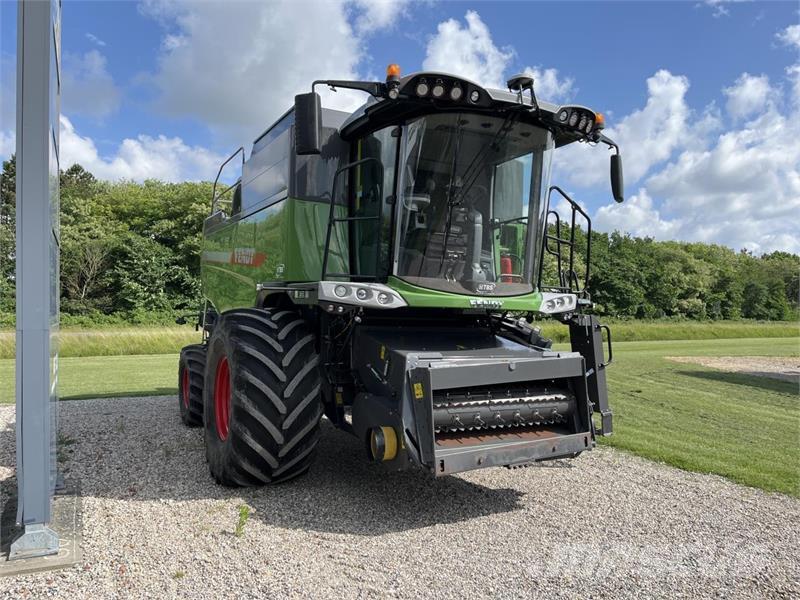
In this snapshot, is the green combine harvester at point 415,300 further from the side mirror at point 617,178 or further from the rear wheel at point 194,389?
the rear wheel at point 194,389

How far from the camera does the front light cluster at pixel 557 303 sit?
4980mm

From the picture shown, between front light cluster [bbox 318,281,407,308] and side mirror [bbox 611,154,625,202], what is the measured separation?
2404mm

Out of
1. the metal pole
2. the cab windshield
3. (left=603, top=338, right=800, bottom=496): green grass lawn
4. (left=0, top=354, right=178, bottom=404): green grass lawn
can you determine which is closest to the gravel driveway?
the metal pole

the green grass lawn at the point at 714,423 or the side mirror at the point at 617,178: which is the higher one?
the side mirror at the point at 617,178

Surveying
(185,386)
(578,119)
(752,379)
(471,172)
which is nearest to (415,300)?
(471,172)

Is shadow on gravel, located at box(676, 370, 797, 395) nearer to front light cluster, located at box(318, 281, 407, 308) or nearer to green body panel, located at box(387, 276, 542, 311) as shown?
green body panel, located at box(387, 276, 542, 311)

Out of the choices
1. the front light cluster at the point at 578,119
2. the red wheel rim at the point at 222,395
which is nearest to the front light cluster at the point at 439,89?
the front light cluster at the point at 578,119

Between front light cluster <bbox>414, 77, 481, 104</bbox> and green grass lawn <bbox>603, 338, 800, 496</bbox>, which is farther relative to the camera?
green grass lawn <bbox>603, 338, 800, 496</bbox>

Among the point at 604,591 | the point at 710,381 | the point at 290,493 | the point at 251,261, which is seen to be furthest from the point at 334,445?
the point at 710,381

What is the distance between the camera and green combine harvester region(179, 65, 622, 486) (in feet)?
13.6

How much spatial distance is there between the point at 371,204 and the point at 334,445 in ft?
8.97

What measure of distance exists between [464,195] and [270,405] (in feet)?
6.96

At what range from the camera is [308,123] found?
3996 mm

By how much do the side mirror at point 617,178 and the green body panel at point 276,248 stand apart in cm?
243
